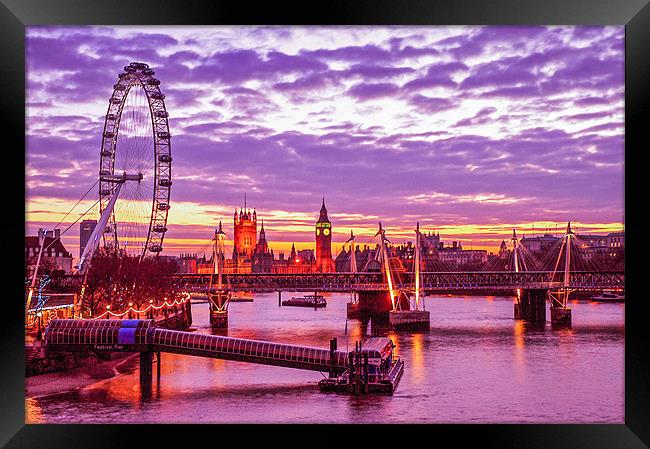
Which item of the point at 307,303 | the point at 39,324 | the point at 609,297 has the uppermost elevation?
the point at 39,324

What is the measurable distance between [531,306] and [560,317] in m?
4.11

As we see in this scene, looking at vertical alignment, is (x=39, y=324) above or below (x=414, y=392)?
above

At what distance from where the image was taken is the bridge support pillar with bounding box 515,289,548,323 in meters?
44.1

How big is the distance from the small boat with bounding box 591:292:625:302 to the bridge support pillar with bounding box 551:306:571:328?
21597 mm

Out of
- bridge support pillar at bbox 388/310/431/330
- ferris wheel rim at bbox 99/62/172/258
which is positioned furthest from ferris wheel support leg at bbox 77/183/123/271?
bridge support pillar at bbox 388/310/431/330

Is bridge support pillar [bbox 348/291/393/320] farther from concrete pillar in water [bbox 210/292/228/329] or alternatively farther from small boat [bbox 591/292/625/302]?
small boat [bbox 591/292/625/302]

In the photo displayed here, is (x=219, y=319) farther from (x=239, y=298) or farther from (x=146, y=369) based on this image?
(x=239, y=298)

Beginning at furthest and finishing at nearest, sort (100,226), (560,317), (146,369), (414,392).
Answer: (560,317) < (100,226) < (146,369) < (414,392)

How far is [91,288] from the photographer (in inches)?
1130

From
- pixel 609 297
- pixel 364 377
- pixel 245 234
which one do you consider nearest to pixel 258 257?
pixel 245 234

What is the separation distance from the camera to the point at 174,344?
67.5 feet
